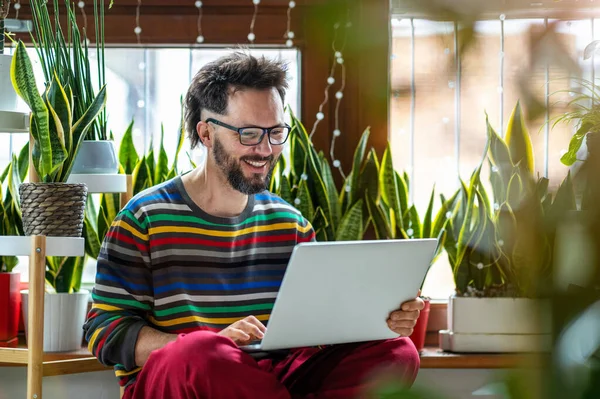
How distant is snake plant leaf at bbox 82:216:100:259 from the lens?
2.40 metres

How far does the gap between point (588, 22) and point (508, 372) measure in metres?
0.14

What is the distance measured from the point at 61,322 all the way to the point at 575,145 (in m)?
2.27

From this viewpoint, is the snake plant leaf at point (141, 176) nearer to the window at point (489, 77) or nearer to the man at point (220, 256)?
the man at point (220, 256)

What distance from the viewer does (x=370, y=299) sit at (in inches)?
59.1

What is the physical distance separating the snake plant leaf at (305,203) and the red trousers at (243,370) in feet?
2.50

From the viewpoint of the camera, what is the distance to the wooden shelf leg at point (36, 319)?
1915 millimetres

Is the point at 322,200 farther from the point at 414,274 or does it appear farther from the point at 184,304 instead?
the point at 414,274

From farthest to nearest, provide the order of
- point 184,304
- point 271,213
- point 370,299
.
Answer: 1. point 271,213
2. point 184,304
3. point 370,299

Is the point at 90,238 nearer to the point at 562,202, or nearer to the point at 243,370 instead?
the point at 243,370

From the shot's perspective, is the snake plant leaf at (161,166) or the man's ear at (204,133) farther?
the snake plant leaf at (161,166)

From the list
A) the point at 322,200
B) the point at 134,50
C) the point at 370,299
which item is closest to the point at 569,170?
the point at 370,299

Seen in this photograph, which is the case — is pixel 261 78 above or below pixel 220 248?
above

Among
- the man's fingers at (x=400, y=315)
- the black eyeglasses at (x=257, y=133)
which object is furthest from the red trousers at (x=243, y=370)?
the black eyeglasses at (x=257, y=133)

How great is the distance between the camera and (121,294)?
1.77 m
